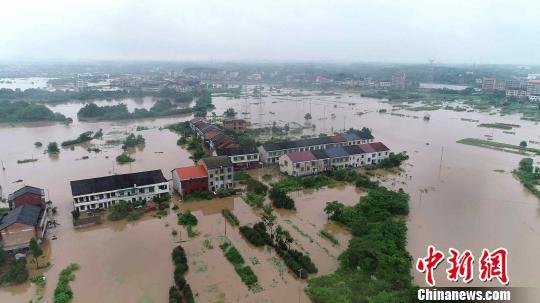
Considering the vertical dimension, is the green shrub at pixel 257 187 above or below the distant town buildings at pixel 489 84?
below

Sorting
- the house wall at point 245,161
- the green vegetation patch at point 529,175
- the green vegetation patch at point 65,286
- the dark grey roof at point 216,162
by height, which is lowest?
the green vegetation patch at point 65,286

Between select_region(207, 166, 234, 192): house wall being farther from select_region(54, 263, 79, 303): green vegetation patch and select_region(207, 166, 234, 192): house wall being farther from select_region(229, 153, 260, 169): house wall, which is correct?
select_region(54, 263, 79, 303): green vegetation patch

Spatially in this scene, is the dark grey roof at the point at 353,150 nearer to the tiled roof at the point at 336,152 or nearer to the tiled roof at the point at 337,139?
the tiled roof at the point at 336,152

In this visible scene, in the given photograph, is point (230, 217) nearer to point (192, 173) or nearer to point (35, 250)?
point (192, 173)

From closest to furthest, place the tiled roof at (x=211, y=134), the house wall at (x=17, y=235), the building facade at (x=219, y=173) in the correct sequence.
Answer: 1. the house wall at (x=17, y=235)
2. the building facade at (x=219, y=173)
3. the tiled roof at (x=211, y=134)

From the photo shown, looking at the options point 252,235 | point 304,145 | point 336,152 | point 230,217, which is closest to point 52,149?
point 230,217

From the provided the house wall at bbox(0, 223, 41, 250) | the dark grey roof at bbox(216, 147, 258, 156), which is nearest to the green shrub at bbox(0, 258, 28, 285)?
the house wall at bbox(0, 223, 41, 250)

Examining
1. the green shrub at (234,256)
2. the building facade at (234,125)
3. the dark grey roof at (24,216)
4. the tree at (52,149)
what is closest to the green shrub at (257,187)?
the green shrub at (234,256)
